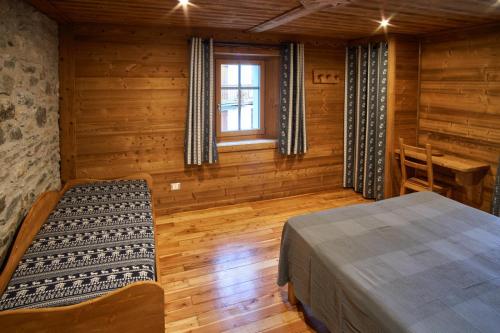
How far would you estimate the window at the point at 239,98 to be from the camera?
4.41 m

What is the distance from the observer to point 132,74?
12.5 ft

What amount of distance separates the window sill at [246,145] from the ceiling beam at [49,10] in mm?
2049

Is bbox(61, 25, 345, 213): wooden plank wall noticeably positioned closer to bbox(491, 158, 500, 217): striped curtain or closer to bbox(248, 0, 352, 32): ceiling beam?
bbox(248, 0, 352, 32): ceiling beam

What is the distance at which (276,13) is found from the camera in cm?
312

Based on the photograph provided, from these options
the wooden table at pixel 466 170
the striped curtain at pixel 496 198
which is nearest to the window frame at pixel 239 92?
the wooden table at pixel 466 170

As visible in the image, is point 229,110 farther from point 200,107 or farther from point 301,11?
point 301,11

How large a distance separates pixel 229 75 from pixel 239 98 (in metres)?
0.31

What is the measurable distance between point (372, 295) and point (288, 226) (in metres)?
0.87

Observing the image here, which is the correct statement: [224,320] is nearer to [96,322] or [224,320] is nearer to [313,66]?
[96,322]

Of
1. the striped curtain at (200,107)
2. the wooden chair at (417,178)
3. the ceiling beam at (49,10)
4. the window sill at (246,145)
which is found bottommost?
the wooden chair at (417,178)

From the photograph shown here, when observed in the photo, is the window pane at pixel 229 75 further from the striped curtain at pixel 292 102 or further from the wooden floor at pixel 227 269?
the wooden floor at pixel 227 269

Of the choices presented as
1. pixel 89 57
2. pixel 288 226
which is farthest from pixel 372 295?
pixel 89 57

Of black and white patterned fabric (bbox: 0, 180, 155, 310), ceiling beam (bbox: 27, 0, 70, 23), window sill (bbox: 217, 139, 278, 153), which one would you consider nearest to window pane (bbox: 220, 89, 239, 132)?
window sill (bbox: 217, 139, 278, 153)

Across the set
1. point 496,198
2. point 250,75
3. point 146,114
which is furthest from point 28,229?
point 496,198
